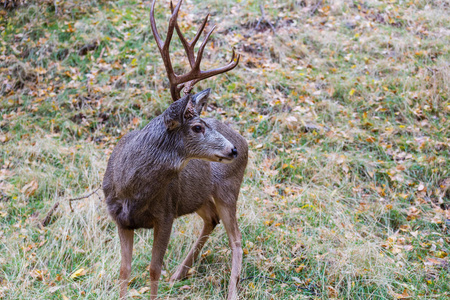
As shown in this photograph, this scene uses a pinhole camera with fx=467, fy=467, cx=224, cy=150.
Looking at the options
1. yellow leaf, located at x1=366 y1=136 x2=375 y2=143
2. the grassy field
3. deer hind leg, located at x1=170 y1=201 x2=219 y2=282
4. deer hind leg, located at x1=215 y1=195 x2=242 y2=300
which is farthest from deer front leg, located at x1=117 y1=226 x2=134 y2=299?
yellow leaf, located at x1=366 y1=136 x2=375 y2=143

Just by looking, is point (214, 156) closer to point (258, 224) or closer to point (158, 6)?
point (258, 224)

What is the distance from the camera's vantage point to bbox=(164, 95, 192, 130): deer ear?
3.81 meters

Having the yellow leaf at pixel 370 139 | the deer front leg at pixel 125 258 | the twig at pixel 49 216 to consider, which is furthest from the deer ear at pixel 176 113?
the yellow leaf at pixel 370 139

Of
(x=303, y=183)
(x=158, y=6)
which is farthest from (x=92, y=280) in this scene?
(x=158, y=6)

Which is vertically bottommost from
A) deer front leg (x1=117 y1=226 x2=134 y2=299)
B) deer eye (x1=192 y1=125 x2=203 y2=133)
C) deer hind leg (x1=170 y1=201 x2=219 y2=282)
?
deer hind leg (x1=170 y1=201 x2=219 y2=282)

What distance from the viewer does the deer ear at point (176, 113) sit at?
12.5 feet

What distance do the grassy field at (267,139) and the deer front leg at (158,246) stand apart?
0.30 meters

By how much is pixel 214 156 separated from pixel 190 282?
1545mm

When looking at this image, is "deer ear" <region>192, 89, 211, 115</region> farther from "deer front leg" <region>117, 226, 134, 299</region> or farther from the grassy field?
the grassy field

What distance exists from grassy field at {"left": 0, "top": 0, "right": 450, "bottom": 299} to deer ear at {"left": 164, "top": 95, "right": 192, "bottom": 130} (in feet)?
5.44

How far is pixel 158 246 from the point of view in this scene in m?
4.19

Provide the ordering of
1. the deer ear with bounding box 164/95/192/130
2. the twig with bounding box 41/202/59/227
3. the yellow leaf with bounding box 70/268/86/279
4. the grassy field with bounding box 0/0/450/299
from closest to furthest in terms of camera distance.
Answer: the deer ear with bounding box 164/95/192/130 → the yellow leaf with bounding box 70/268/86/279 → the grassy field with bounding box 0/0/450/299 → the twig with bounding box 41/202/59/227

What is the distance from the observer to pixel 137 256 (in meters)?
5.16

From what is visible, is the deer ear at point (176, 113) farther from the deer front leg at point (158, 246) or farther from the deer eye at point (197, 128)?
the deer front leg at point (158, 246)
